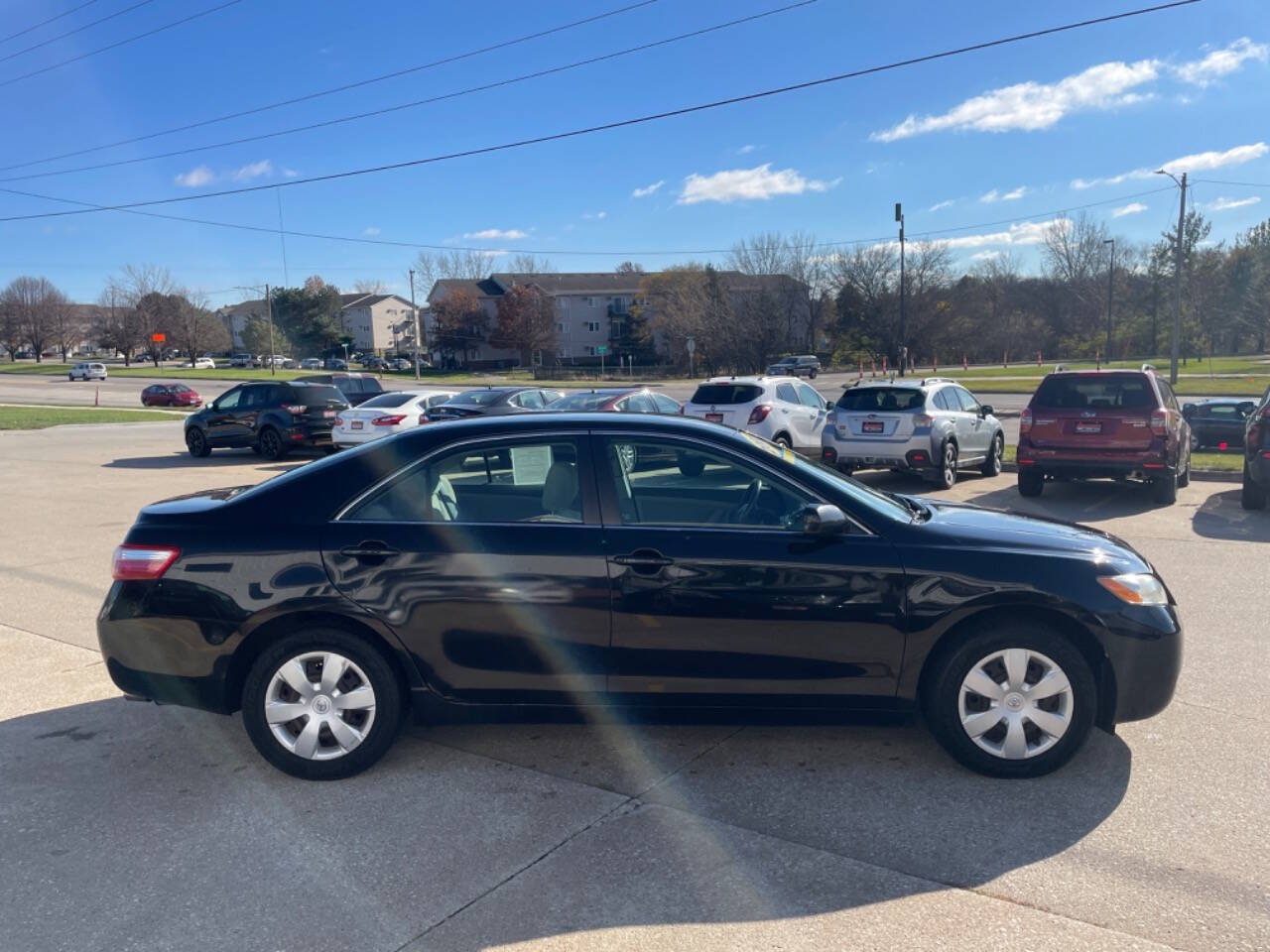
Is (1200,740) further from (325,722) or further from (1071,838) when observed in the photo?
(325,722)

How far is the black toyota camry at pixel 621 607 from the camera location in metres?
4.19

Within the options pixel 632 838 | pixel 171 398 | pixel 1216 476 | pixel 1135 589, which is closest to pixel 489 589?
pixel 632 838

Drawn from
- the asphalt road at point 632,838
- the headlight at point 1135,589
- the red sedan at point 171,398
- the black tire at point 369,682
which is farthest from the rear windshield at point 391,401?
the red sedan at point 171,398

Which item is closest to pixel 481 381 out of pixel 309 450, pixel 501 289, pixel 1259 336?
pixel 501 289

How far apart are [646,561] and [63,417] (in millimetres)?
34198

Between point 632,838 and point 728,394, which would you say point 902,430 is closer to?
point 728,394

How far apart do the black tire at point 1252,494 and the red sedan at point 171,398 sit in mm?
42126

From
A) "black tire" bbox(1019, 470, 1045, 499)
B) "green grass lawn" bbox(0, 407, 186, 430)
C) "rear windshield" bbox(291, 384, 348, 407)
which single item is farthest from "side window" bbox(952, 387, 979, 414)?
"green grass lawn" bbox(0, 407, 186, 430)

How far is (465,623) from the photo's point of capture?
4.29m

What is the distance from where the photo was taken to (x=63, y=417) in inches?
1272

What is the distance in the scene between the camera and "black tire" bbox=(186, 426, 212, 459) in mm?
21203

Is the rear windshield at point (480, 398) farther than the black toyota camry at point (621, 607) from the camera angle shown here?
Yes

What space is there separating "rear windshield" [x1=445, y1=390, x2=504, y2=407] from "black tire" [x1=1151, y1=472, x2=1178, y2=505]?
1213cm

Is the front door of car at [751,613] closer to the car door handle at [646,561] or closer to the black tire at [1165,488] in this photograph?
the car door handle at [646,561]
